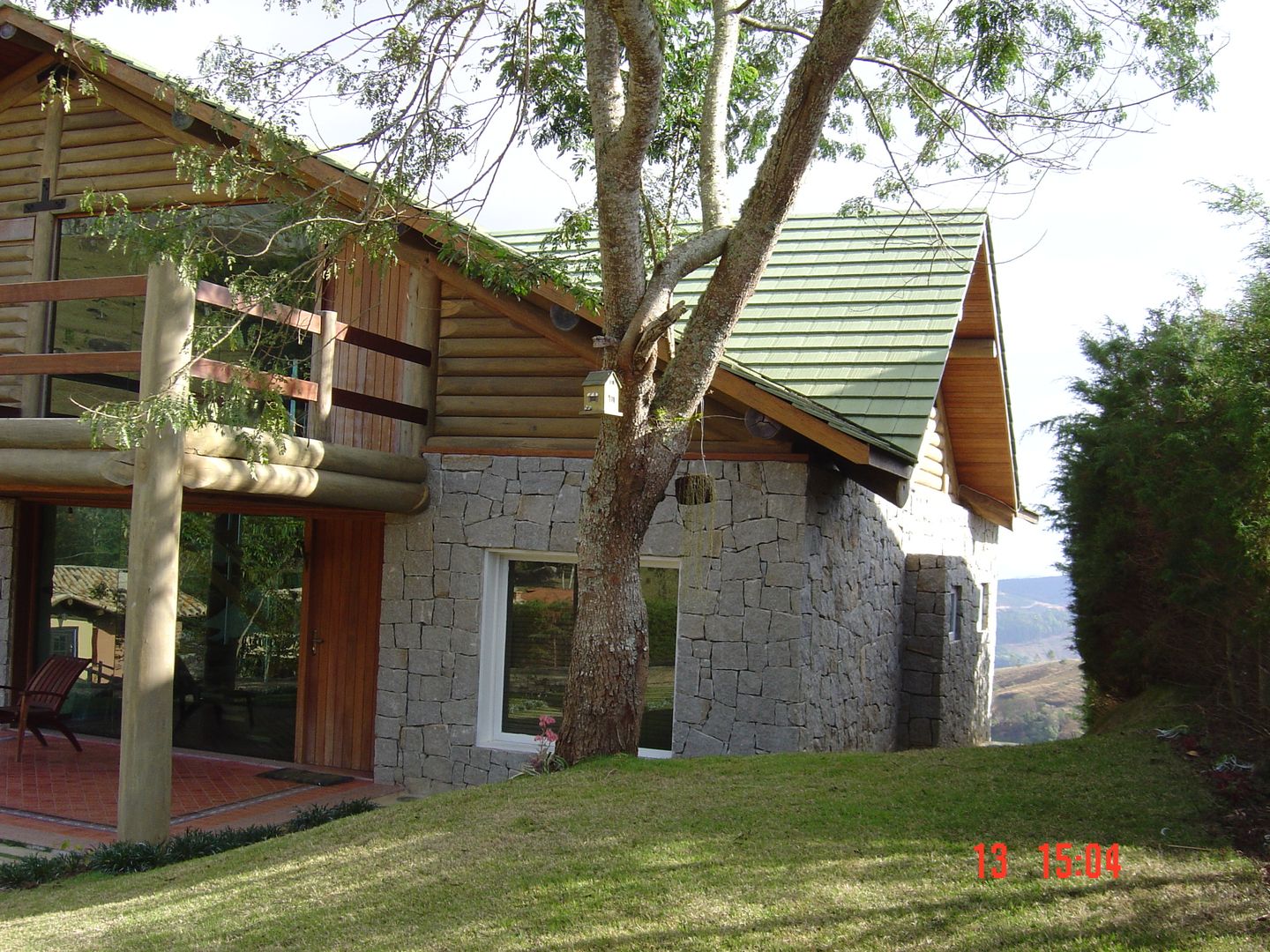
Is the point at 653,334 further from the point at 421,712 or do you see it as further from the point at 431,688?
the point at 421,712

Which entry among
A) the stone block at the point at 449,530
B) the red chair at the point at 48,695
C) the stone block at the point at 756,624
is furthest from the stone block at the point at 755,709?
the red chair at the point at 48,695

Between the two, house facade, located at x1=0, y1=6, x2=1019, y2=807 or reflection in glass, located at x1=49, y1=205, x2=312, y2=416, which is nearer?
house facade, located at x1=0, y1=6, x2=1019, y2=807

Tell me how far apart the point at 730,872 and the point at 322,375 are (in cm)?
538

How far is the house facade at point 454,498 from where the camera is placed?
8547 millimetres

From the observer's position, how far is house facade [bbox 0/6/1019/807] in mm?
8547

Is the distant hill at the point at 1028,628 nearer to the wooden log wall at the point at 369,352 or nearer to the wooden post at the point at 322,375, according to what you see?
the wooden log wall at the point at 369,352

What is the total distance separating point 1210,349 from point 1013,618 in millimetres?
105370

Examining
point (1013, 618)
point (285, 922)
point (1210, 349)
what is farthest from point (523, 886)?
point (1013, 618)

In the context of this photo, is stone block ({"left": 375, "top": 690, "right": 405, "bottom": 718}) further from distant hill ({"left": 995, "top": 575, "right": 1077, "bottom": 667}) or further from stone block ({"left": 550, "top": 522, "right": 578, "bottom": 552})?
distant hill ({"left": 995, "top": 575, "right": 1077, "bottom": 667})

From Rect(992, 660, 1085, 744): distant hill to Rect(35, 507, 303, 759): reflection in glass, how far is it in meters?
21.5

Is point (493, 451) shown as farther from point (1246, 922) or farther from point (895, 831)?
point (1246, 922)

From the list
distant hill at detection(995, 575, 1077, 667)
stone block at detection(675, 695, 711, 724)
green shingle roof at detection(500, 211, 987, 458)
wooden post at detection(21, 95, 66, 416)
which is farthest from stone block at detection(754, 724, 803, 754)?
distant hill at detection(995, 575, 1077, 667)

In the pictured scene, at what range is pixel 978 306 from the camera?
11.7 m

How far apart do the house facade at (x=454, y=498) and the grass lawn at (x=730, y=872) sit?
2.24m
